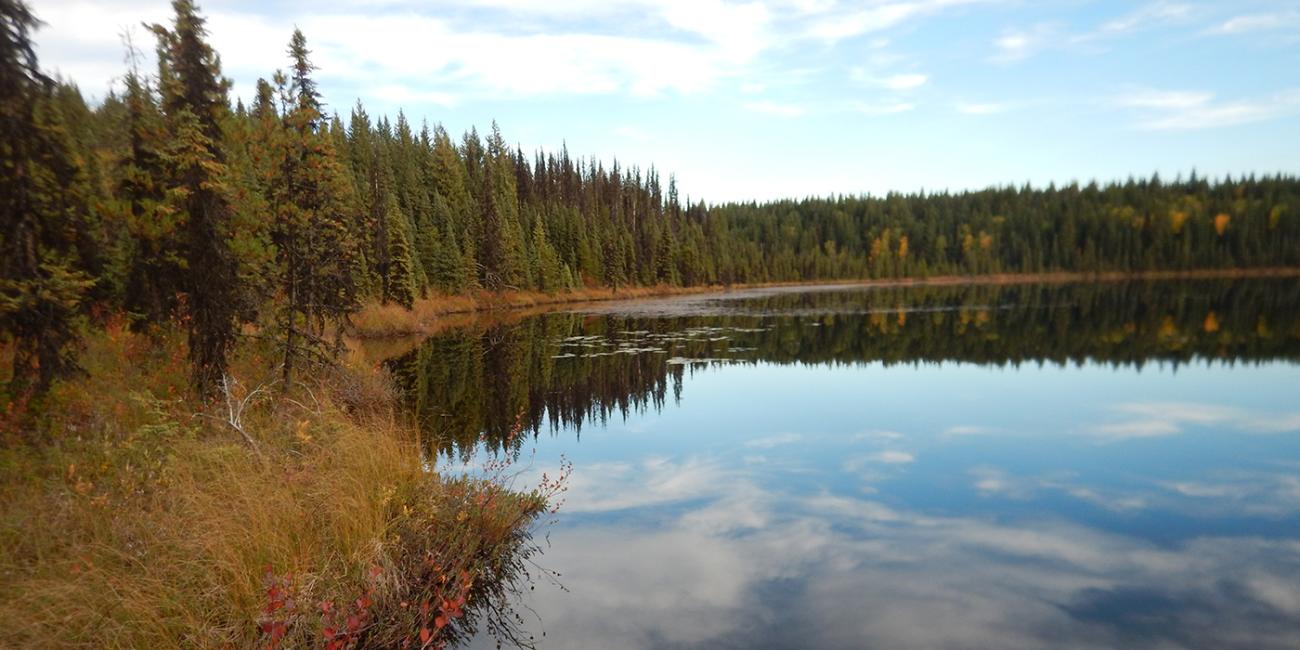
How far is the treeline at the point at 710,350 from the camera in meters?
19.2

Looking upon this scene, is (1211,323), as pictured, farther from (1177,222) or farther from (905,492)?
(1177,222)

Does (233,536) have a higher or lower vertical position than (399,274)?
lower

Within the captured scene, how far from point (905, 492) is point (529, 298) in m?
65.0

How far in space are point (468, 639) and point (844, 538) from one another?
17.1ft

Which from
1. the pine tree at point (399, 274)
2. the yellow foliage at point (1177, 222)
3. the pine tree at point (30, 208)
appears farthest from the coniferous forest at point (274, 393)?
the yellow foliage at point (1177, 222)

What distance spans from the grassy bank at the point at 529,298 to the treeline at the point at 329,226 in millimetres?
1464

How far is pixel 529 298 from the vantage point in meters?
74.1

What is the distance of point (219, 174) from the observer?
12.6 m

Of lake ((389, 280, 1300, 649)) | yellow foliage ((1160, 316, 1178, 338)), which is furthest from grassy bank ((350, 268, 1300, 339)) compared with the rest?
yellow foliage ((1160, 316, 1178, 338))

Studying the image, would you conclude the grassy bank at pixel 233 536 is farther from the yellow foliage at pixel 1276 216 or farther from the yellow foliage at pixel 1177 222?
the yellow foliage at pixel 1276 216

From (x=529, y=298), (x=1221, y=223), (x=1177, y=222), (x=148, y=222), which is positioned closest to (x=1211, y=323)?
(x=148, y=222)

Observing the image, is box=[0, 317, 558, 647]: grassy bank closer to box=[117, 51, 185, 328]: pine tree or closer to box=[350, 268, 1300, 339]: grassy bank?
box=[117, 51, 185, 328]: pine tree

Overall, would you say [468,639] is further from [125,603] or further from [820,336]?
[820,336]

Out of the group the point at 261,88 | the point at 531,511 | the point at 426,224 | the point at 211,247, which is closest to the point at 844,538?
the point at 531,511
